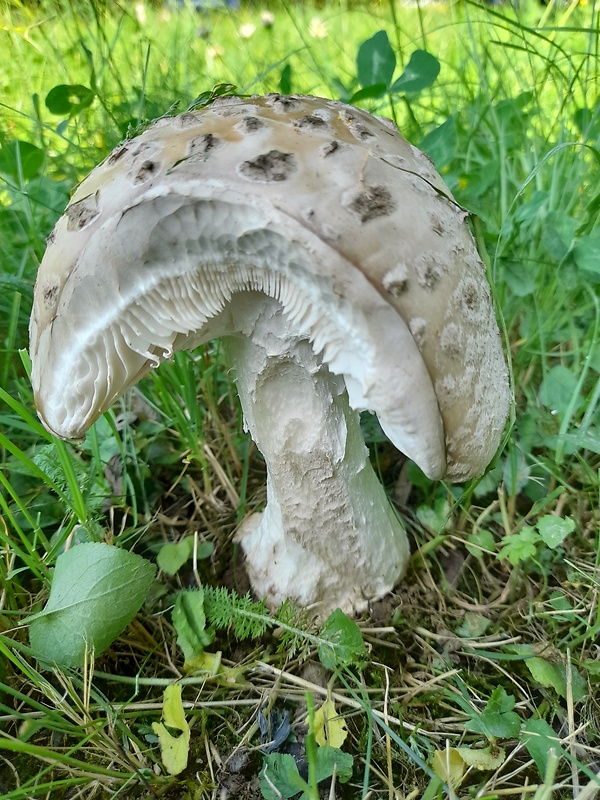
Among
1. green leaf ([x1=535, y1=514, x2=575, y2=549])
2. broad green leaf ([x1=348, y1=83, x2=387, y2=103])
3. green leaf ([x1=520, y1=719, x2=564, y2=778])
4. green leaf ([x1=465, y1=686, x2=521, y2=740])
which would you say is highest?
broad green leaf ([x1=348, y1=83, x2=387, y2=103])

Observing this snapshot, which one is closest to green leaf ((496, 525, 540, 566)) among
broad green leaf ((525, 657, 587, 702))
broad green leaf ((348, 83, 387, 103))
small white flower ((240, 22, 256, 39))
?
broad green leaf ((525, 657, 587, 702))

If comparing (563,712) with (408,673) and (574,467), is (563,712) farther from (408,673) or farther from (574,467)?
(574,467)

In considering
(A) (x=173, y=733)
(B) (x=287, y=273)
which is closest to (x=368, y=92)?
(B) (x=287, y=273)

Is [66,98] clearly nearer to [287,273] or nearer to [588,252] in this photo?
[287,273]

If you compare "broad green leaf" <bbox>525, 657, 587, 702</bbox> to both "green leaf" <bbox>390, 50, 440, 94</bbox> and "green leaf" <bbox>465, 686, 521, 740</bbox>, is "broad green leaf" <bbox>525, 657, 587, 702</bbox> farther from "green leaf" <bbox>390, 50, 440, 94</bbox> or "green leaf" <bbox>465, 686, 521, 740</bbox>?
"green leaf" <bbox>390, 50, 440, 94</bbox>

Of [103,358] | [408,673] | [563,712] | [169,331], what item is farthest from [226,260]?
[563,712]
